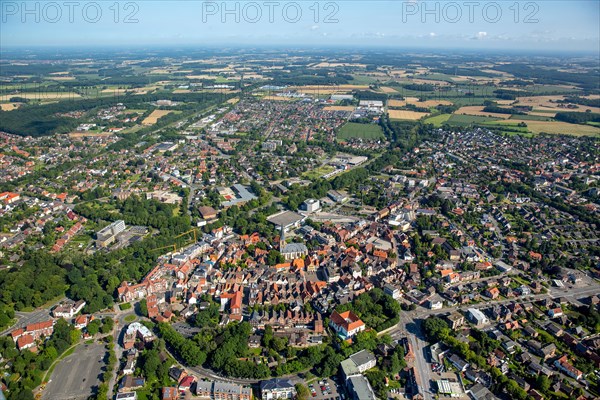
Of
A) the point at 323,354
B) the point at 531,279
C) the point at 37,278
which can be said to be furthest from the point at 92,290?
the point at 531,279

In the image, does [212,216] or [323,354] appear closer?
[323,354]

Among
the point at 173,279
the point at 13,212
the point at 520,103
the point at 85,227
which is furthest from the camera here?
the point at 520,103

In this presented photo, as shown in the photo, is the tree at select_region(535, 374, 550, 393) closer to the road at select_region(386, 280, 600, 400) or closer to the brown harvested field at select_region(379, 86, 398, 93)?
the road at select_region(386, 280, 600, 400)

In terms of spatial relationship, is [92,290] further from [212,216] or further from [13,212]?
[13,212]

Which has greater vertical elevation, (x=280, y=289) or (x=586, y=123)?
(x=586, y=123)

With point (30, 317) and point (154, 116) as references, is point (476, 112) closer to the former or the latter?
point (154, 116)

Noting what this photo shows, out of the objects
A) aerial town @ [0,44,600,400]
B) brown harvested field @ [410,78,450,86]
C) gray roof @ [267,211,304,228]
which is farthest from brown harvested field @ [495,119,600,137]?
gray roof @ [267,211,304,228]

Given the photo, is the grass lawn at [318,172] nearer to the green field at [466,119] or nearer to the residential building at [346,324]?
the residential building at [346,324]

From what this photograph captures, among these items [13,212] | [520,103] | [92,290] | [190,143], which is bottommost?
[92,290]
